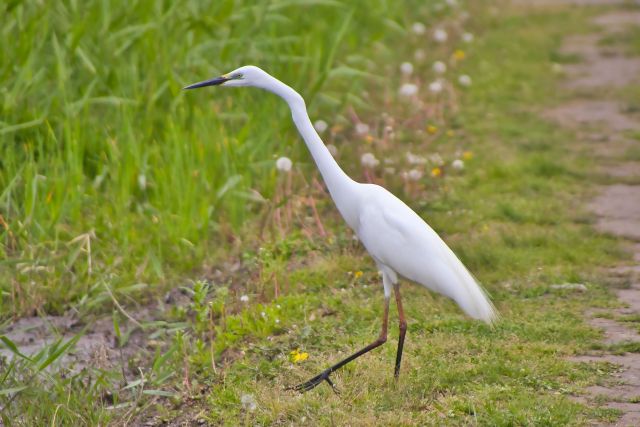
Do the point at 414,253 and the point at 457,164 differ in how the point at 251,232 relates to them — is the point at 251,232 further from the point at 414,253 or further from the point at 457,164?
the point at 414,253

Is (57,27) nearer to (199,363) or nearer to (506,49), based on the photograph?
(199,363)

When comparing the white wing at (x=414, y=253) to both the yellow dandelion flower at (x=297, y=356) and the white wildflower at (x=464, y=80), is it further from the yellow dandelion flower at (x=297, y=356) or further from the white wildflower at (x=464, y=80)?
the white wildflower at (x=464, y=80)

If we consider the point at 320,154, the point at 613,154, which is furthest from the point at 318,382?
the point at 613,154

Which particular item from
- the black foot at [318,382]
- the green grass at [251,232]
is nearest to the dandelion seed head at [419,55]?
the green grass at [251,232]

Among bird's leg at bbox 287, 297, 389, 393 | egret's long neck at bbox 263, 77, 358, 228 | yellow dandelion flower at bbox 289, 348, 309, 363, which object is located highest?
egret's long neck at bbox 263, 77, 358, 228

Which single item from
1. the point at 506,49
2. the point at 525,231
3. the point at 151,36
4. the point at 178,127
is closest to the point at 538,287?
the point at 525,231

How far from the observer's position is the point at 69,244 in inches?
191

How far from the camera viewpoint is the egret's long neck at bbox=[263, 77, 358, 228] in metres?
3.85

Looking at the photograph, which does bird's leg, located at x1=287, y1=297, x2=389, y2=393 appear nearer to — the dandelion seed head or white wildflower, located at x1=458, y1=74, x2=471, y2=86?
white wildflower, located at x1=458, y1=74, x2=471, y2=86

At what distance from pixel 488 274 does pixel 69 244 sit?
1.85 meters

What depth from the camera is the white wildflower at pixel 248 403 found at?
12.5ft

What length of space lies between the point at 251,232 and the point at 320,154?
4.99 feet

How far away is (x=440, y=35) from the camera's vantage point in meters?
7.93

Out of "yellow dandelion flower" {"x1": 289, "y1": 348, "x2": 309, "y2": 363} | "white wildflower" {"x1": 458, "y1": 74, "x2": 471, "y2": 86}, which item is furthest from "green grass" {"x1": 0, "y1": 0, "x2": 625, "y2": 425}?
"white wildflower" {"x1": 458, "y1": 74, "x2": 471, "y2": 86}
